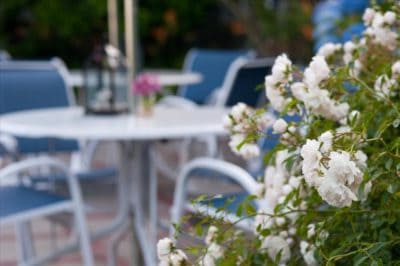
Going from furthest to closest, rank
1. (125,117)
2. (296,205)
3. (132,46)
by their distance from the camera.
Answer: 1. (132,46)
2. (125,117)
3. (296,205)

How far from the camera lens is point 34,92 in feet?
11.9

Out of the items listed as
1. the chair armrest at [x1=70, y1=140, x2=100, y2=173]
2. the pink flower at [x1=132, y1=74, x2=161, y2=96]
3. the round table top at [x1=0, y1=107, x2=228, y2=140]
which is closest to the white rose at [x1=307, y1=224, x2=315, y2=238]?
the round table top at [x1=0, y1=107, x2=228, y2=140]

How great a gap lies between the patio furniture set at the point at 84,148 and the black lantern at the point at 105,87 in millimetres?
59

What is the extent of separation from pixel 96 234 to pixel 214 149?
0.73 metres

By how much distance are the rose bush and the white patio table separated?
1.14 meters

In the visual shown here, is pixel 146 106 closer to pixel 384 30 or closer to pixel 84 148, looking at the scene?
pixel 84 148

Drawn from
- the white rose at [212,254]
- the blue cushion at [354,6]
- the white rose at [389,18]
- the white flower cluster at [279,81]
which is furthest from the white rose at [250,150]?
the blue cushion at [354,6]

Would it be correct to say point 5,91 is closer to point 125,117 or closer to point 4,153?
point 4,153

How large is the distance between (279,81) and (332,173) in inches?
15.4

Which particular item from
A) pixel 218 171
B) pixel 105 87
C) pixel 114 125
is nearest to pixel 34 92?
pixel 105 87

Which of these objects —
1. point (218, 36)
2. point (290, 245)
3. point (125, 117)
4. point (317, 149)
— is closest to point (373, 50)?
point (290, 245)

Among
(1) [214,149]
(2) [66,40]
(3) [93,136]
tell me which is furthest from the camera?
(2) [66,40]

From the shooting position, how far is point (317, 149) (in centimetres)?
84

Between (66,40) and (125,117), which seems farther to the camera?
(66,40)
